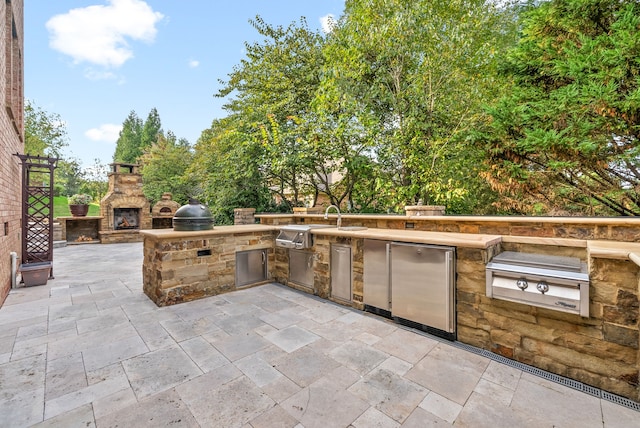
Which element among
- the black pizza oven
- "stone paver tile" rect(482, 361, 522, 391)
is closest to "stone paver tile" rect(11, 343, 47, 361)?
the black pizza oven

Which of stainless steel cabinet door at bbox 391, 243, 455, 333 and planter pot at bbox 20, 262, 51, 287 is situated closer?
stainless steel cabinet door at bbox 391, 243, 455, 333

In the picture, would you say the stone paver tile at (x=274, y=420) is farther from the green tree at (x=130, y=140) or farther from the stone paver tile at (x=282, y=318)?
the green tree at (x=130, y=140)

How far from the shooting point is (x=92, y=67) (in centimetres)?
1481

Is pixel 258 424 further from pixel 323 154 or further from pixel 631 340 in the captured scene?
pixel 323 154

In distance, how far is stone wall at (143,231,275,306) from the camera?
136 inches

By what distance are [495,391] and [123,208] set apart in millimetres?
11841

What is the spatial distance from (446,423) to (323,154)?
583 cm

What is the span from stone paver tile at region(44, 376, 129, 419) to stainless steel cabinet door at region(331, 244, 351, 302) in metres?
2.28

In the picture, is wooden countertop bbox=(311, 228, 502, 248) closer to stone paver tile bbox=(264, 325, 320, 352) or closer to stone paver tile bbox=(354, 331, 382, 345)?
stone paver tile bbox=(354, 331, 382, 345)

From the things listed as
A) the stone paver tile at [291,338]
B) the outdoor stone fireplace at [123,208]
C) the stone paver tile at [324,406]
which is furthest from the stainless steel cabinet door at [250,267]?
the outdoor stone fireplace at [123,208]

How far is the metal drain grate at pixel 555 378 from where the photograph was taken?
5.67 feet

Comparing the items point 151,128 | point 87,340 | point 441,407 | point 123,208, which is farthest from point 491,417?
point 151,128

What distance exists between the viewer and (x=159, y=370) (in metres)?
2.05

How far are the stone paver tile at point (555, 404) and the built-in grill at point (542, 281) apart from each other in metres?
0.53
